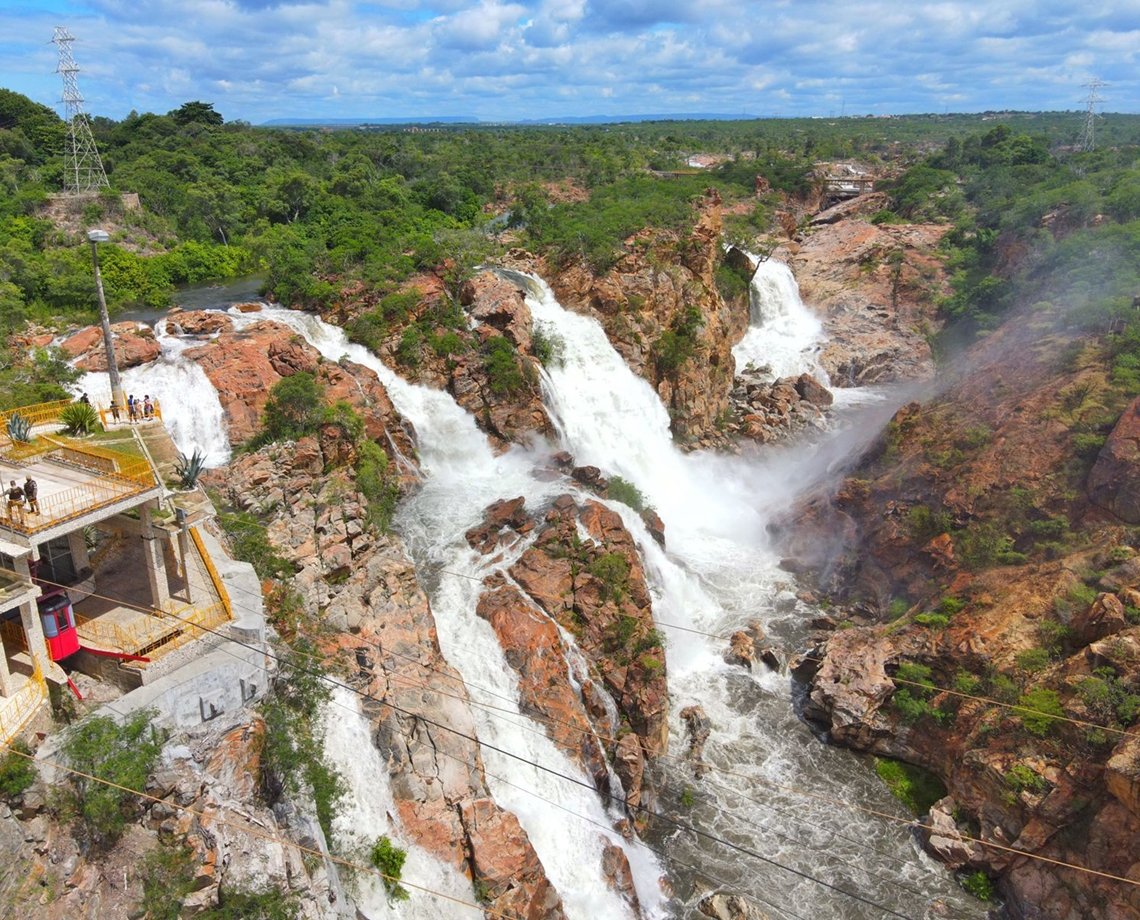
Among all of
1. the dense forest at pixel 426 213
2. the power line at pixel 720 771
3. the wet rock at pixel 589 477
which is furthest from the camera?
the dense forest at pixel 426 213

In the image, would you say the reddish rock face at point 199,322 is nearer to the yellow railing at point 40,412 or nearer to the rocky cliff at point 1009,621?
the yellow railing at point 40,412

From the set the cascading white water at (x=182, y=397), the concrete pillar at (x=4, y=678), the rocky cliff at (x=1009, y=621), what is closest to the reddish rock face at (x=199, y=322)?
the cascading white water at (x=182, y=397)

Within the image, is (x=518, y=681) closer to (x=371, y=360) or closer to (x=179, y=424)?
(x=179, y=424)

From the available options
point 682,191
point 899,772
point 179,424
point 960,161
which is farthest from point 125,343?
point 960,161

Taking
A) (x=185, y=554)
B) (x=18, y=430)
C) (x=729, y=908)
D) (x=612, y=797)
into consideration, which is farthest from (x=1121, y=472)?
(x=18, y=430)

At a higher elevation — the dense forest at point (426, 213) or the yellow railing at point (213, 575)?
the dense forest at point (426, 213)
